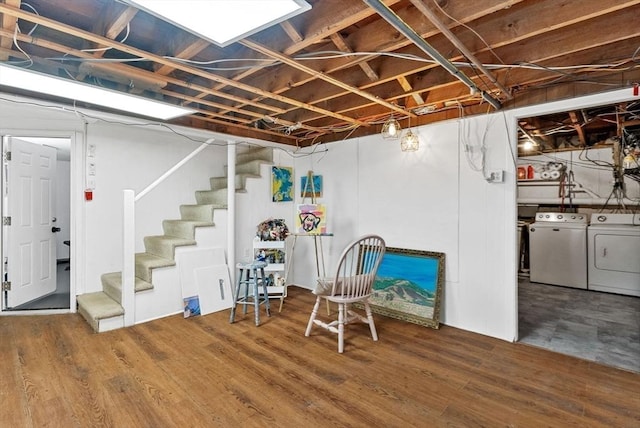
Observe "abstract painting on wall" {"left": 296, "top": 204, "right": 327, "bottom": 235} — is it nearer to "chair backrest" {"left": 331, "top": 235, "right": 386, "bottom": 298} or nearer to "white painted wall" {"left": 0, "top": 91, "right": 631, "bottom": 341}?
"white painted wall" {"left": 0, "top": 91, "right": 631, "bottom": 341}

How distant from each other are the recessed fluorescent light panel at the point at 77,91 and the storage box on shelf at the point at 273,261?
189 cm

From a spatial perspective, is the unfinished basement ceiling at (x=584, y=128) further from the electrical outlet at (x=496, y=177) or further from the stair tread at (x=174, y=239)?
the stair tread at (x=174, y=239)

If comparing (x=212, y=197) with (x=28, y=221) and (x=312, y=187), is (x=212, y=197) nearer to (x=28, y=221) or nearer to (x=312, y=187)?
(x=312, y=187)

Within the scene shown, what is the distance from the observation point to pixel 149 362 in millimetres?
2676

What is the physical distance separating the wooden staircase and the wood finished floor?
0.75 ft

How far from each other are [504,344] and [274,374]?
2184 mm

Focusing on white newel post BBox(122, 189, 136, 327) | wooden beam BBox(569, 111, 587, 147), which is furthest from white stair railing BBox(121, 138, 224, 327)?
wooden beam BBox(569, 111, 587, 147)

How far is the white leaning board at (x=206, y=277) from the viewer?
12.7 ft

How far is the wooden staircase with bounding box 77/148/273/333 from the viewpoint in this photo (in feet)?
11.2

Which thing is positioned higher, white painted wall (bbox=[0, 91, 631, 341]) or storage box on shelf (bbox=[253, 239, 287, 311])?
white painted wall (bbox=[0, 91, 631, 341])

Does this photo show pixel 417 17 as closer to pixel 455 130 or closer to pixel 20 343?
pixel 455 130

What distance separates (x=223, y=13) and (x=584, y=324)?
4.48 m

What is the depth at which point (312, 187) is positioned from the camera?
4.81m

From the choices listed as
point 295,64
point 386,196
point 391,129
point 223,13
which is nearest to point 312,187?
point 386,196
